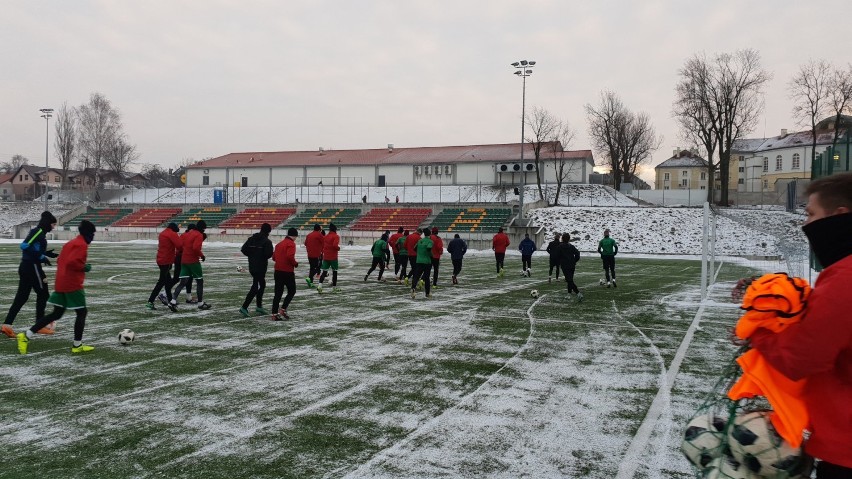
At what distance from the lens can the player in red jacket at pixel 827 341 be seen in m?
2.16

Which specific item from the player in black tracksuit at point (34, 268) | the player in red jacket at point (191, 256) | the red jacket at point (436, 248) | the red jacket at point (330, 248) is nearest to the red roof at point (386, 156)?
the red jacket at point (436, 248)

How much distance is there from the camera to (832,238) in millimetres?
2377

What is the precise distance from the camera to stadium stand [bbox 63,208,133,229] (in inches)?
2405

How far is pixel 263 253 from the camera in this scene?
12.4 meters

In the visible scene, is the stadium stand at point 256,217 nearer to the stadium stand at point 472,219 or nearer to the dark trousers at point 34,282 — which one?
the stadium stand at point 472,219

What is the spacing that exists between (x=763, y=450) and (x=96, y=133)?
10098 cm

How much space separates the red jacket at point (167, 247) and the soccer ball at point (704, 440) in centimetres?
1222

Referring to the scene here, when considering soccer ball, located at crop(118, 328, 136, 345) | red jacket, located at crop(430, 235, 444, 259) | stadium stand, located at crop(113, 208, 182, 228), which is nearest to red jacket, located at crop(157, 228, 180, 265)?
soccer ball, located at crop(118, 328, 136, 345)

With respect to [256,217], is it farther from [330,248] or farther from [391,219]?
[330,248]

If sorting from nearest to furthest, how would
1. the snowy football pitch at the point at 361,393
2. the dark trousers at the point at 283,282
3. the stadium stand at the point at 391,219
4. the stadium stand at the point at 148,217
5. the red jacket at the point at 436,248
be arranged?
the snowy football pitch at the point at 361,393 < the dark trousers at the point at 283,282 < the red jacket at the point at 436,248 < the stadium stand at the point at 391,219 < the stadium stand at the point at 148,217

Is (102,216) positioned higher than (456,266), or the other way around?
(102,216)


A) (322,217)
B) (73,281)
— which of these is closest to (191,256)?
(73,281)

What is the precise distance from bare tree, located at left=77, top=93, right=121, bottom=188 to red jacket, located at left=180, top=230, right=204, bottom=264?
3389 inches

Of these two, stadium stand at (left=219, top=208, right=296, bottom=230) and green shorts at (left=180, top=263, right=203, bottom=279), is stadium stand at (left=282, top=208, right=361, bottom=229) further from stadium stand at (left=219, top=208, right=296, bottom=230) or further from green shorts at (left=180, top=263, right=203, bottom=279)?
green shorts at (left=180, top=263, right=203, bottom=279)
